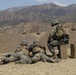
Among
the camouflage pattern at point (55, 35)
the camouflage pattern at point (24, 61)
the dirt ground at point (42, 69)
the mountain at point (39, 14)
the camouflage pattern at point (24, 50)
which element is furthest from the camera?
the mountain at point (39, 14)

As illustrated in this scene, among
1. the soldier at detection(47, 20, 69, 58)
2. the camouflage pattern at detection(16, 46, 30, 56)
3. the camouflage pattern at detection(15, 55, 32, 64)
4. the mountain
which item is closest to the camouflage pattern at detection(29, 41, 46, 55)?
the camouflage pattern at detection(16, 46, 30, 56)

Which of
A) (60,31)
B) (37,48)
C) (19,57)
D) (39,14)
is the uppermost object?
(60,31)

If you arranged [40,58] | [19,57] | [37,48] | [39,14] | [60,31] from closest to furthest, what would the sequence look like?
[40,58] < [19,57] < [37,48] < [60,31] < [39,14]

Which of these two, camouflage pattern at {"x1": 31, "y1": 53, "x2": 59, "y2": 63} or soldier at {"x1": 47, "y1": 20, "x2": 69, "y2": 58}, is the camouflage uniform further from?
soldier at {"x1": 47, "y1": 20, "x2": 69, "y2": 58}

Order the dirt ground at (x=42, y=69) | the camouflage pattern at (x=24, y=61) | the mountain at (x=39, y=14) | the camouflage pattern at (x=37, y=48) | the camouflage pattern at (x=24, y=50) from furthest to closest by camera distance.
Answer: the mountain at (x=39, y=14), the camouflage pattern at (x=24, y=50), the camouflage pattern at (x=37, y=48), the camouflage pattern at (x=24, y=61), the dirt ground at (x=42, y=69)

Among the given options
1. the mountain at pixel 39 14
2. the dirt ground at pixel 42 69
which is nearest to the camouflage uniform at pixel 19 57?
the dirt ground at pixel 42 69

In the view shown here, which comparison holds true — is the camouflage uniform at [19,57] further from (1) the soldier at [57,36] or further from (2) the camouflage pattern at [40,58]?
(1) the soldier at [57,36]

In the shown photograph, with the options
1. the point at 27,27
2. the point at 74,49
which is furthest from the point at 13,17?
the point at 74,49

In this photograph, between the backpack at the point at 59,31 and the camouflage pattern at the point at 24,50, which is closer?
the camouflage pattern at the point at 24,50

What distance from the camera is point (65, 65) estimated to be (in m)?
9.68

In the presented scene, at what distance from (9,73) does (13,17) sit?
119 meters

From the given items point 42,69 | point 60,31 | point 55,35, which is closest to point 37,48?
point 55,35

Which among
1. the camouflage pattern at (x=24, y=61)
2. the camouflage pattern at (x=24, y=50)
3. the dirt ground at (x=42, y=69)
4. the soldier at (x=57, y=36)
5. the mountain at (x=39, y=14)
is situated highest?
the soldier at (x=57, y=36)

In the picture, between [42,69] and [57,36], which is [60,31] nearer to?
[57,36]
